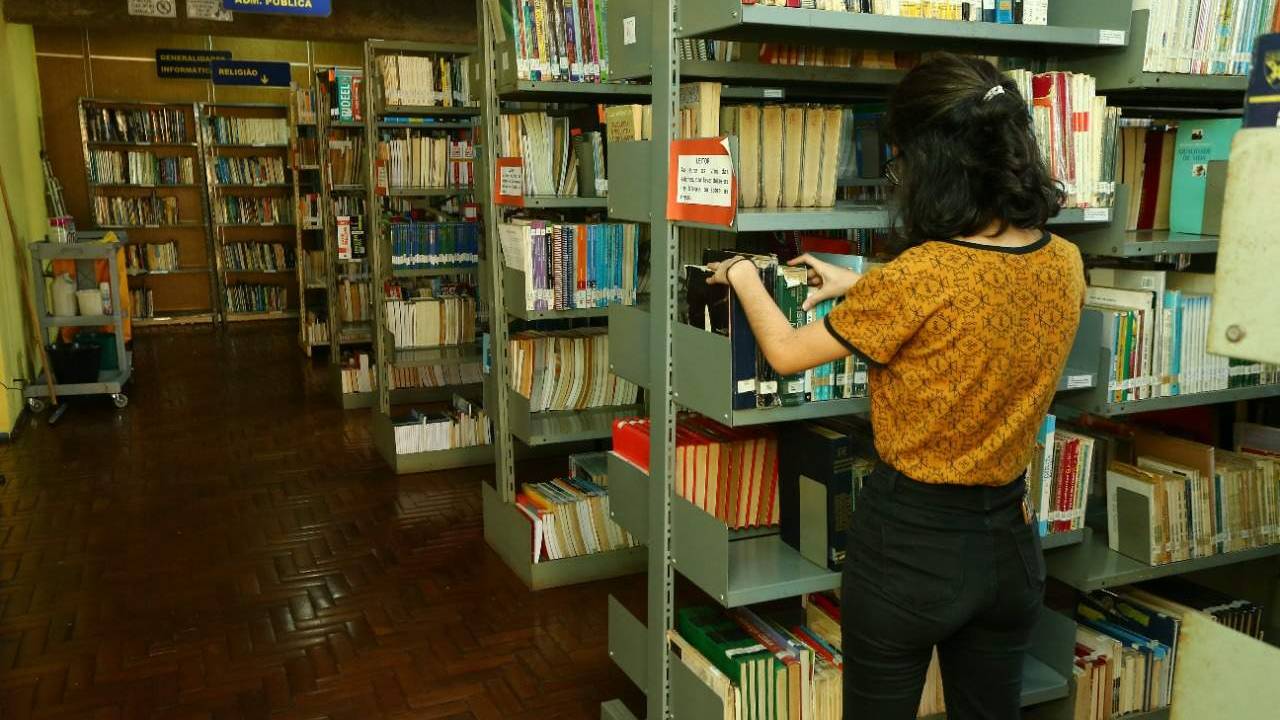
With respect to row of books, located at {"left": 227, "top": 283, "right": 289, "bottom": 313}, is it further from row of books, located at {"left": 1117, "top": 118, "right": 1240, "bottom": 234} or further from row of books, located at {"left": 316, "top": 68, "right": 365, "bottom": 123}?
row of books, located at {"left": 1117, "top": 118, "right": 1240, "bottom": 234}

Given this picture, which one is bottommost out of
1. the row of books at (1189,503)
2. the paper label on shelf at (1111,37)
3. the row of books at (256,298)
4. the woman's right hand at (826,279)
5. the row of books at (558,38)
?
the row of books at (256,298)

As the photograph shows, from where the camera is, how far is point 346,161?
7.05 meters

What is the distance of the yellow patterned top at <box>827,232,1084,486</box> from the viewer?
1.56m

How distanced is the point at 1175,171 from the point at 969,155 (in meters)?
1.43

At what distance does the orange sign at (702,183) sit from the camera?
1992 millimetres

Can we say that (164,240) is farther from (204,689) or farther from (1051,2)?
(1051,2)

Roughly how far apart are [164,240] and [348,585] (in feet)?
26.2

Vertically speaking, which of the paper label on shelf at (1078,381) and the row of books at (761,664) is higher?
the paper label on shelf at (1078,381)

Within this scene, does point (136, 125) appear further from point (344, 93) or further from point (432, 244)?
point (432, 244)

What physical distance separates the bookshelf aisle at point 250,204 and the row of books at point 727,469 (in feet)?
30.0

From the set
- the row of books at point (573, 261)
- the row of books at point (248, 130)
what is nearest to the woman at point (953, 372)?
the row of books at point (573, 261)

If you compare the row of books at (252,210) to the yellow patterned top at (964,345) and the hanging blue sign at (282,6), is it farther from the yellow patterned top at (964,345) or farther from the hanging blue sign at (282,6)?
the yellow patterned top at (964,345)

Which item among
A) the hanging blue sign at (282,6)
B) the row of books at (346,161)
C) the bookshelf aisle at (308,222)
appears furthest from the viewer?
the bookshelf aisle at (308,222)

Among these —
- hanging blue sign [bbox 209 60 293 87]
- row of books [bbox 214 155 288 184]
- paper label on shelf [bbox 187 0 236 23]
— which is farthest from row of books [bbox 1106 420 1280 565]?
row of books [bbox 214 155 288 184]
